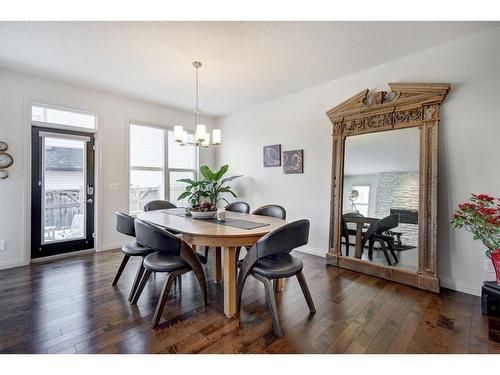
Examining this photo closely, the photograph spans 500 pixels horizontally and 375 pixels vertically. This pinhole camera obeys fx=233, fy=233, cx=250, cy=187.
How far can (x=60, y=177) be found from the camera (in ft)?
11.6

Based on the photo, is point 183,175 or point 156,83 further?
point 183,175

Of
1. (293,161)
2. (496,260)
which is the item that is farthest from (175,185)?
(496,260)

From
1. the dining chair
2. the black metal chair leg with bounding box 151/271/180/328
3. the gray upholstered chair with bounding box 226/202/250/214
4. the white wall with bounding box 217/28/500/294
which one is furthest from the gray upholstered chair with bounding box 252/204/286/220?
the black metal chair leg with bounding box 151/271/180/328

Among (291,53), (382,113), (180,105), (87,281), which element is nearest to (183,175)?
(180,105)

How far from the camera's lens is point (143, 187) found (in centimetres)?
444

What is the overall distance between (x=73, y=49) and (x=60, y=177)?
191 centimetres

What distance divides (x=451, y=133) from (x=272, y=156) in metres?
2.50

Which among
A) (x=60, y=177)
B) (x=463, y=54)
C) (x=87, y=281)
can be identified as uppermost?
(x=463, y=54)

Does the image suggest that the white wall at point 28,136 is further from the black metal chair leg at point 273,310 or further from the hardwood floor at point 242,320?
the black metal chair leg at point 273,310

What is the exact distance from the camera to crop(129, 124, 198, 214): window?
14.2 feet

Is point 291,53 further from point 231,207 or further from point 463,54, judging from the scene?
point 231,207

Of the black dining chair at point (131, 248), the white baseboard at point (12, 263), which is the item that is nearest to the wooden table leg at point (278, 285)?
the black dining chair at point (131, 248)

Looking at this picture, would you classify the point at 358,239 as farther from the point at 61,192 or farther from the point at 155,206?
the point at 61,192

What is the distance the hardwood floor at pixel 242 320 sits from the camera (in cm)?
160
